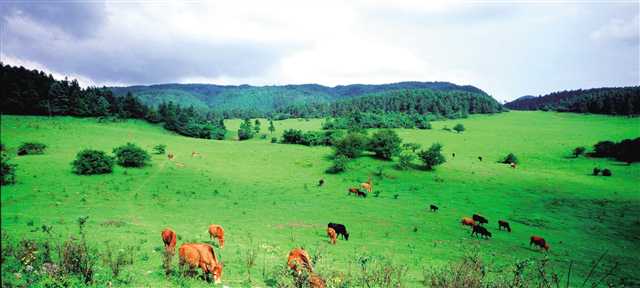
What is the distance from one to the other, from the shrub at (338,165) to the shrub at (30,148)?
1557 inches

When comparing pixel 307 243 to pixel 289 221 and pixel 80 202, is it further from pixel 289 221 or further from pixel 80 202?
pixel 80 202

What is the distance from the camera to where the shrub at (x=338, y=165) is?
2014 inches

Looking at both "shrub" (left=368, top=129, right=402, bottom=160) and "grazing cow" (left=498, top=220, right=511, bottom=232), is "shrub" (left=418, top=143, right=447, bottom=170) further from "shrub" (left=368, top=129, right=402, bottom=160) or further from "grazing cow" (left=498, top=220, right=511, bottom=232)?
"grazing cow" (left=498, top=220, right=511, bottom=232)

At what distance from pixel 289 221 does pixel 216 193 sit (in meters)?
12.8

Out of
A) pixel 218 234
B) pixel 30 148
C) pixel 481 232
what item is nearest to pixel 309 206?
pixel 481 232

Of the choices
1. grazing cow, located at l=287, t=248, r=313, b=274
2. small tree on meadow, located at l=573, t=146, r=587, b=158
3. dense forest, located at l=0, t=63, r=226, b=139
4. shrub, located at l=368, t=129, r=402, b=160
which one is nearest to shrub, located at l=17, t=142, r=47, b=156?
dense forest, located at l=0, t=63, r=226, b=139

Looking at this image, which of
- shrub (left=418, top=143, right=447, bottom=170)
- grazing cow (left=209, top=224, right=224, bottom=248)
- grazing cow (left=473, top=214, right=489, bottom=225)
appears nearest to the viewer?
grazing cow (left=209, top=224, right=224, bottom=248)

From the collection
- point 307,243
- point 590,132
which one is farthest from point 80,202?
point 590,132

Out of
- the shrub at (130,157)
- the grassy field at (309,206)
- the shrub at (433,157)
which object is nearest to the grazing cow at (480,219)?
the grassy field at (309,206)

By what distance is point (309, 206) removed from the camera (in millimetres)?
34031

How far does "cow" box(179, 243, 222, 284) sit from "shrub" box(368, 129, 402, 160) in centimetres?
4885

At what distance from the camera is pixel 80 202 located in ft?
93.5

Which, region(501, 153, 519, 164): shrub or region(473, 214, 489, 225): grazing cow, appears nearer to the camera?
region(473, 214, 489, 225): grazing cow

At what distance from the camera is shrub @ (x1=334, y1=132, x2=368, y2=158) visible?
56938 millimetres
